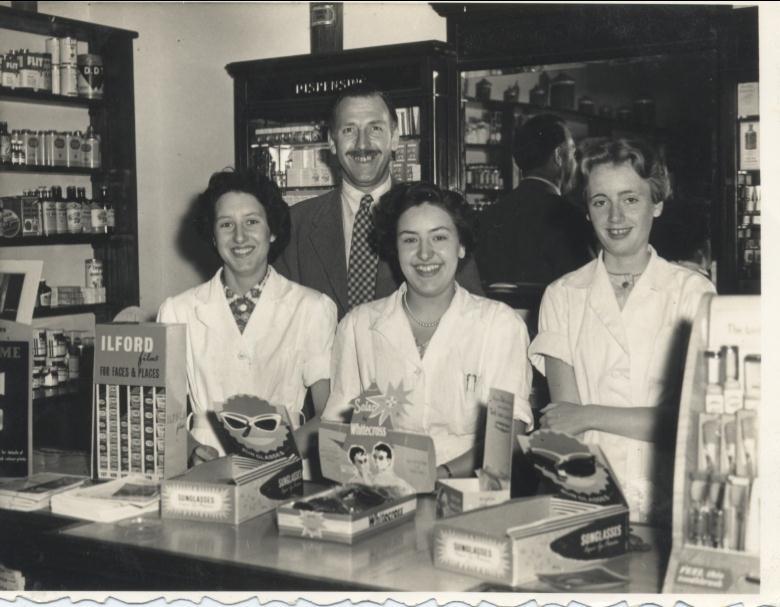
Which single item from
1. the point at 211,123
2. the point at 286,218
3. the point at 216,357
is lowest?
the point at 216,357

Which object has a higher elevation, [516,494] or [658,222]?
[658,222]

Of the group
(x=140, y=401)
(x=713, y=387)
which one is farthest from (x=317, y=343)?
(x=713, y=387)

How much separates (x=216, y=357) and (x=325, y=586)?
1.23 m

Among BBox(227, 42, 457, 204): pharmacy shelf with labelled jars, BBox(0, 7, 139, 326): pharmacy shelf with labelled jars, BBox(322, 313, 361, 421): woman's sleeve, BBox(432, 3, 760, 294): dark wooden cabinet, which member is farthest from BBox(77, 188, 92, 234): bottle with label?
BBox(322, 313, 361, 421): woman's sleeve

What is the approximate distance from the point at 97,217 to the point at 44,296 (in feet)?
1.86

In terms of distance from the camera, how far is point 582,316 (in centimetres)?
240

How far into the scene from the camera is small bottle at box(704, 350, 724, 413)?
55.9 inches

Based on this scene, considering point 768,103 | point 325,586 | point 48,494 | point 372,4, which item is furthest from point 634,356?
point 372,4

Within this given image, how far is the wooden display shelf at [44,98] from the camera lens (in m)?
5.01

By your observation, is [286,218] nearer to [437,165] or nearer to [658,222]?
[437,165]

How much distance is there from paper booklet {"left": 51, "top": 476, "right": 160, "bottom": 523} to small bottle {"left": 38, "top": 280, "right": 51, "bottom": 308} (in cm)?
338

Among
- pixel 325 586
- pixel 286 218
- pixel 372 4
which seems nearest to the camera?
pixel 325 586

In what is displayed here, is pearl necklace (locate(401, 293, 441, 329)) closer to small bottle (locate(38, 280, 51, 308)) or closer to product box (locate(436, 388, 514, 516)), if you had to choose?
product box (locate(436, 388, 514, 516))

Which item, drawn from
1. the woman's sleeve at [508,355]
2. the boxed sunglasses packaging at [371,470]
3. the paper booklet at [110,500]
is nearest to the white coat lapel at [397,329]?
the woman's sleeve at [508,355]
